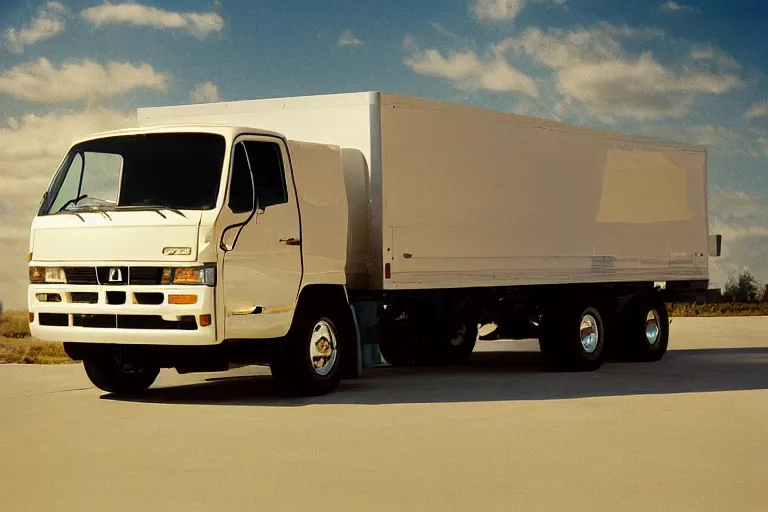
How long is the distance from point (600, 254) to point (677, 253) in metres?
2.90

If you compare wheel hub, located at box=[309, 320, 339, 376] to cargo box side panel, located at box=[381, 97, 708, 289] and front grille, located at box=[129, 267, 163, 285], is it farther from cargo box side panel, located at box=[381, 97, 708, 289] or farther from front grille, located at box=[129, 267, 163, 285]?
front grille, located at box=[129, 267, 163, 285]

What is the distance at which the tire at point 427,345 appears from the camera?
60.7ft

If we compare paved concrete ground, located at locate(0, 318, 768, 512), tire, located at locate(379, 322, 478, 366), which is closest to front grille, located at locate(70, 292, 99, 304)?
paved concrete ground, located at locate(0, 318, 768, 512)

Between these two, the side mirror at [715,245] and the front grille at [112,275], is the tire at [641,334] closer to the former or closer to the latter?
the side mirror at [715,245]

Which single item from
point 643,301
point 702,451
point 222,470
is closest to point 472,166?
point 643,301

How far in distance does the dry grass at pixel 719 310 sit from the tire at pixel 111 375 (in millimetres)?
23086

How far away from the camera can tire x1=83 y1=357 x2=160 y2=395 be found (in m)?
15.1

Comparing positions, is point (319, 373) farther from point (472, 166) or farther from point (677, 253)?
point (677, 253)

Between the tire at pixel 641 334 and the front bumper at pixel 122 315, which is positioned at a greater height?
the front bumper at pixel 122 315

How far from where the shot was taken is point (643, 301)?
69.9 ft

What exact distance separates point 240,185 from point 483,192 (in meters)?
4.70

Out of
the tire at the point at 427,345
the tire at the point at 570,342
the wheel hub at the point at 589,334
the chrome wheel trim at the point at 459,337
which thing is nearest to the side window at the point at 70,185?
the tire at the point at 427,345

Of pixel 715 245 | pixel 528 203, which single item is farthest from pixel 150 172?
pixel 715 245

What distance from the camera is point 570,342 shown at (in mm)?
18672
